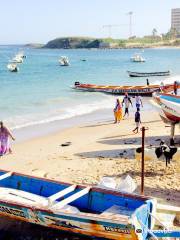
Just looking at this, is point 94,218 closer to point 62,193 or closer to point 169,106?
point 62,193

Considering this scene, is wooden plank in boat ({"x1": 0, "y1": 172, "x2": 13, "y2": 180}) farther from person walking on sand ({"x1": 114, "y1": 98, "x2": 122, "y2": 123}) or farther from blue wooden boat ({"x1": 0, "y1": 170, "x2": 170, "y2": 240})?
person walking on sand ({"x1": 114, "y1": 98, "x2": 122, "y2": 123})

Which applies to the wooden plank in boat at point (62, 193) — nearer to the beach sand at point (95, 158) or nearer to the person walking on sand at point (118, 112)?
the beach sand at point (95, 158)

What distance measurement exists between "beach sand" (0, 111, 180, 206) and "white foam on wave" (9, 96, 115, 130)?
113 inches

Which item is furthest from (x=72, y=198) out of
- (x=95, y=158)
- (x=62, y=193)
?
(x=95, y=158)

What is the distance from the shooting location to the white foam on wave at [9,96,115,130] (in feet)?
77.8

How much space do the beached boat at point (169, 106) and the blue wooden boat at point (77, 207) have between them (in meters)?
7.11

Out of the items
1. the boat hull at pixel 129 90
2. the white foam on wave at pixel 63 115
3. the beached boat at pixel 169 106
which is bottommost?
the white foam on wave at pixel 63 115

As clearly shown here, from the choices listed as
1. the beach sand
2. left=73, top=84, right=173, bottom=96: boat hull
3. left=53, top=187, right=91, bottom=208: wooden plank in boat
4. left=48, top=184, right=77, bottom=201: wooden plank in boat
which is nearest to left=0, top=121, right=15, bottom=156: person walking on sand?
the beach sand

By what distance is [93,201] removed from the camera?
10.1 metres

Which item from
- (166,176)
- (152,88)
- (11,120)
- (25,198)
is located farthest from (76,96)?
(25,198)

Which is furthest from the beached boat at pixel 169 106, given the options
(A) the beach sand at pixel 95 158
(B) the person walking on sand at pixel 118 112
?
(B) the person walking on sand at pixel 118 112

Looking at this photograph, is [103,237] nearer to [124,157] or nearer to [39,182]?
[39,182]

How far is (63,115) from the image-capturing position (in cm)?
2647

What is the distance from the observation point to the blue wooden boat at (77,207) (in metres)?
8.55
